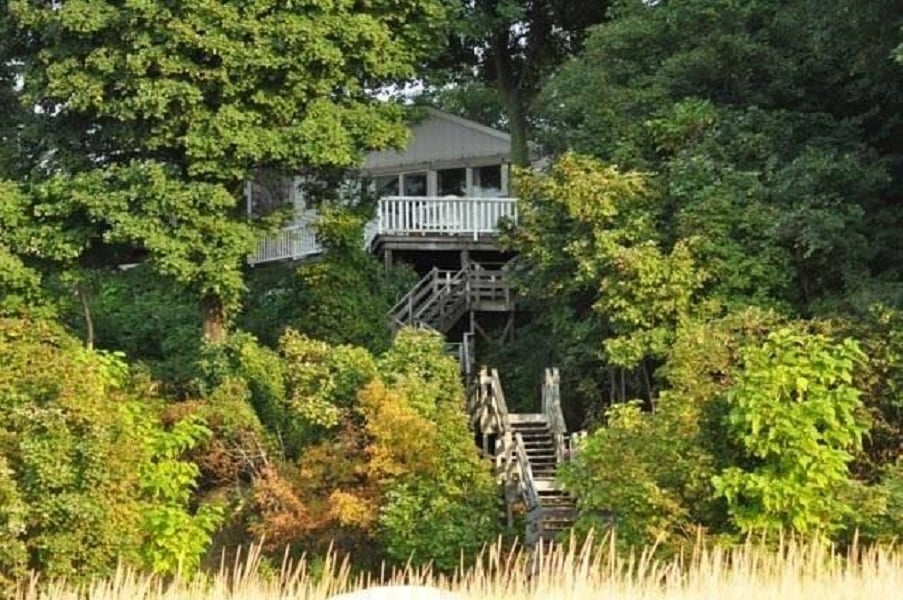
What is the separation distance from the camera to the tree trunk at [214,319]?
16.7 metres

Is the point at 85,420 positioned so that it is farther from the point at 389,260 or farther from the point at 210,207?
the point at 389,260

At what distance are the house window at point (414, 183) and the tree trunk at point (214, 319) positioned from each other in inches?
372

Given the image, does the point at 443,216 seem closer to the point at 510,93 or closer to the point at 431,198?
the point at 431,198

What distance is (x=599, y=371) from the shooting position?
639 inches

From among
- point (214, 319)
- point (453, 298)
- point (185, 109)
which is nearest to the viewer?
point (185, 109)

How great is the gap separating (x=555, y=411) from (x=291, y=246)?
8.69 metres

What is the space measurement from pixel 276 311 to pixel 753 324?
820 cm

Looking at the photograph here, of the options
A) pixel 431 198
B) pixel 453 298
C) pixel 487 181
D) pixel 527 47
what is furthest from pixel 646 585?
pixel 527 47

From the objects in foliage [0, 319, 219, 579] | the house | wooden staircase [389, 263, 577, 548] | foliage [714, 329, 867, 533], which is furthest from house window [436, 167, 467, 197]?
foliage [714, 329, 867, 533]

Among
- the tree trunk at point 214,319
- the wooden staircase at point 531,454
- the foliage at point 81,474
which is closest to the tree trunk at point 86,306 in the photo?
the tree trunk at point 214,319

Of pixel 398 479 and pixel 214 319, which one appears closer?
pixel 398 479

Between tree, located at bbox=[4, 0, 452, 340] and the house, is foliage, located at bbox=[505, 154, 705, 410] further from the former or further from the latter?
tree, located at bbox=[4, 0, 452, 340]

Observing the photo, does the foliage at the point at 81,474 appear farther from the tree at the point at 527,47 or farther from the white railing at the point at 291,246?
the tree at the point at 527,47

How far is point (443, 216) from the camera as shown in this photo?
21.3m
